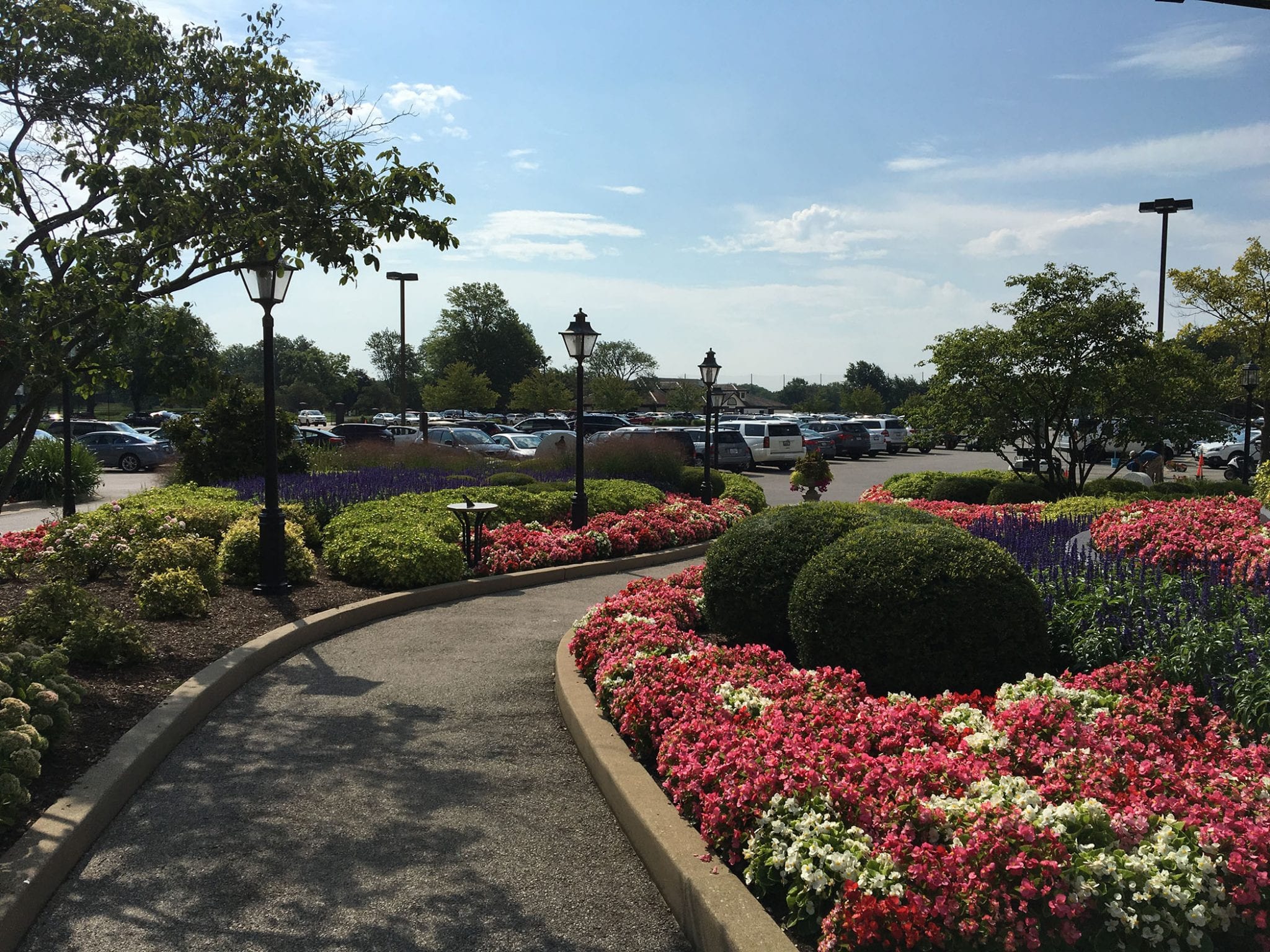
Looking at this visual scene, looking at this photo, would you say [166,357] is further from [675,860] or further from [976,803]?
[976,803]

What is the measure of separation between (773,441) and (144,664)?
2911 centimetres

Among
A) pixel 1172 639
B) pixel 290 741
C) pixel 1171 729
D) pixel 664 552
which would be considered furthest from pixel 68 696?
pixel 664 552

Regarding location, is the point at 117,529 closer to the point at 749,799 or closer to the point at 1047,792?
the point at 749,799

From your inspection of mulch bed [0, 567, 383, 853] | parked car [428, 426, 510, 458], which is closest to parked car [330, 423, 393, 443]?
parked car [428, 426, 510, 458]

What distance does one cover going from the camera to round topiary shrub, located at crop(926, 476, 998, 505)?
18.6 m

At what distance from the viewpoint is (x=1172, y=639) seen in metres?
5.41

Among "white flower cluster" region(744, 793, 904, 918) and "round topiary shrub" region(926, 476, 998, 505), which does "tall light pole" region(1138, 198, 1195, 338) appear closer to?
"round topiary shrub" region(926, 476, 998, 505)

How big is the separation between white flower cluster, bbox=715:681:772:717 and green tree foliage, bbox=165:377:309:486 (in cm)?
1401

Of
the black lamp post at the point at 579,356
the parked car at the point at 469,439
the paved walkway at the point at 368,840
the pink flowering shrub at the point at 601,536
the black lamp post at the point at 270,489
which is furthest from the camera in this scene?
the parked car at the point at 469,439

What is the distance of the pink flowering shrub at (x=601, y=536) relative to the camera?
39.2 ft

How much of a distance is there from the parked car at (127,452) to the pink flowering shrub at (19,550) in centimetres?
2341

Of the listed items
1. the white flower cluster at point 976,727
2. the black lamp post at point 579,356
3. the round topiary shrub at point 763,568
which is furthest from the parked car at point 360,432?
the white flower cluster at point 976,727

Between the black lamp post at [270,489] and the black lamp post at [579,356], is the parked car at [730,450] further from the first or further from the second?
the black lamp post at [270,489]

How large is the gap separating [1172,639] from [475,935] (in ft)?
12.9
